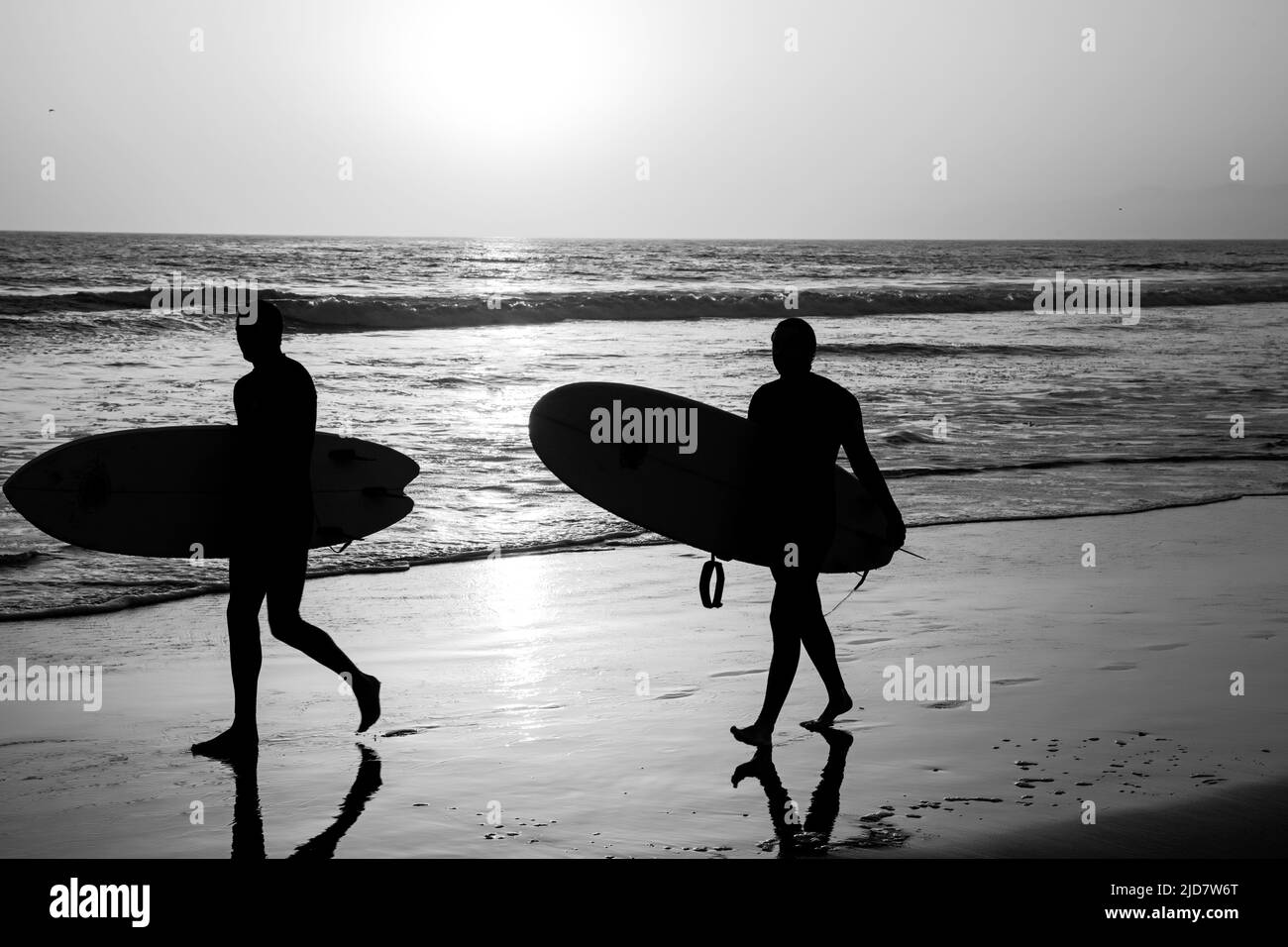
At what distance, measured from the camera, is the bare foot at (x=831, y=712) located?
4.35 metres

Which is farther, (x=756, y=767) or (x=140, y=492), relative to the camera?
(x=140, y=492)

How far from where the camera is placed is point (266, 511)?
13.6 ft

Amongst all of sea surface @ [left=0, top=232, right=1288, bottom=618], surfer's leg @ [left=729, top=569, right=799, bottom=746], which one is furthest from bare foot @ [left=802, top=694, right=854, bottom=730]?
sea surface @ [left=0, top=232, right=1288, bottom=618]

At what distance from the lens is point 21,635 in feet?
18.5

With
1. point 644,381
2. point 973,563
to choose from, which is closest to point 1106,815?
point 973,563

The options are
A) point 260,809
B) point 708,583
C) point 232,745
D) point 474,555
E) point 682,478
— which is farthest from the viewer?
point 474,555

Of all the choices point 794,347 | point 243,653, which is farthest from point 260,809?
point 794,347

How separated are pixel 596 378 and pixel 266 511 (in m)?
13.7

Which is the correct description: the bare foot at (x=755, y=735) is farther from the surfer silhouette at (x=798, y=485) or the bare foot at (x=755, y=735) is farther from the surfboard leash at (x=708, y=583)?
the surfboard leash at (x=708, y=583)

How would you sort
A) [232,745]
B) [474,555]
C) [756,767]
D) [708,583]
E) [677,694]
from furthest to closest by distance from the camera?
[474,555] < [677,694] < [708,583] < [232,745] < [756,767]

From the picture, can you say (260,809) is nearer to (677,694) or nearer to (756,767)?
(756,767)

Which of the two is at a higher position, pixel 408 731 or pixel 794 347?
pixel 794 347

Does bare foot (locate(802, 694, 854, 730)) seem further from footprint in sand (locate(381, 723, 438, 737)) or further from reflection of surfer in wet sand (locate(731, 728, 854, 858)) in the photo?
footprint in sand (locate(381, 723, 438, 737))
